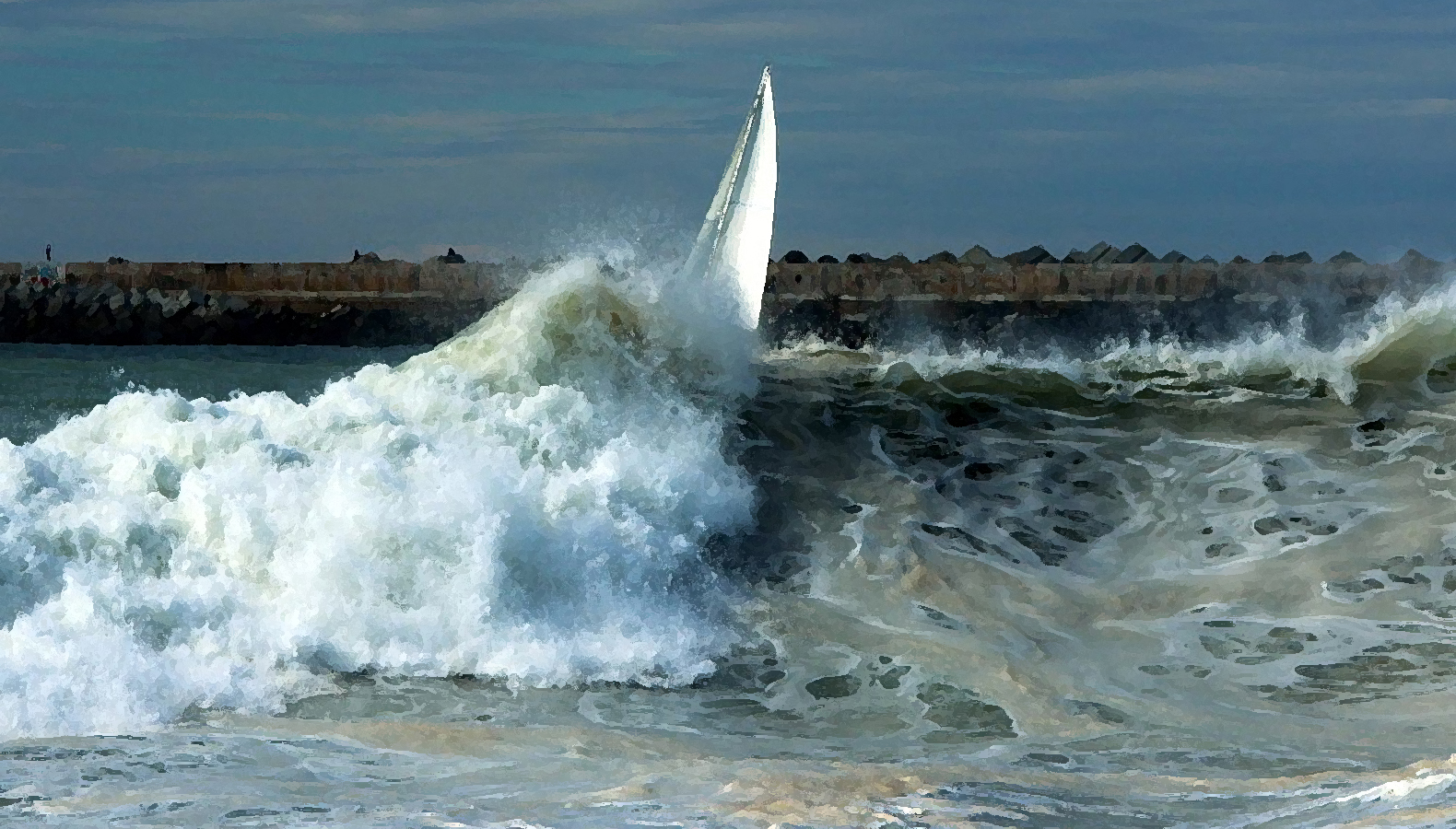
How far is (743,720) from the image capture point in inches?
249

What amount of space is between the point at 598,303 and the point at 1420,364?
6.53m

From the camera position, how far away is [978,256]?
33031 millimetres

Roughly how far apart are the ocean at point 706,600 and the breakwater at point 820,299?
15922 millimetres

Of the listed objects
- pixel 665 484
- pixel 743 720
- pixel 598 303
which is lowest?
pixel 743 720

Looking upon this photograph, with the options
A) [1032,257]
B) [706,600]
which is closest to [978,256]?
[1032,257]

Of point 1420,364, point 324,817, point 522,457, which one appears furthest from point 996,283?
point 324,817

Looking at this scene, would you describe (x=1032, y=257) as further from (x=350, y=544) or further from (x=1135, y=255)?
(x=350, y=544)

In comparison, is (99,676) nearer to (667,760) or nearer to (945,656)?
(667,760)

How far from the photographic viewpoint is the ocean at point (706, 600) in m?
5.04

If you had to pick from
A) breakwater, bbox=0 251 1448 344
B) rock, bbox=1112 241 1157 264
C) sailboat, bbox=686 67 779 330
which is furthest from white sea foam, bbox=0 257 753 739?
rock, bbox=1112 241 1157 264

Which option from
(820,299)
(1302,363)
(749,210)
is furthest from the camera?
(820,299)

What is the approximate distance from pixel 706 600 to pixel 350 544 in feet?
5.77

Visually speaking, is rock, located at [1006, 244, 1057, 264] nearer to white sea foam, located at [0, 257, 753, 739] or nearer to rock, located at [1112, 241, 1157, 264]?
rock, located at [1112, 241, 1157, 264]

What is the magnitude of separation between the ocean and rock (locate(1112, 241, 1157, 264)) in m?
20.3
